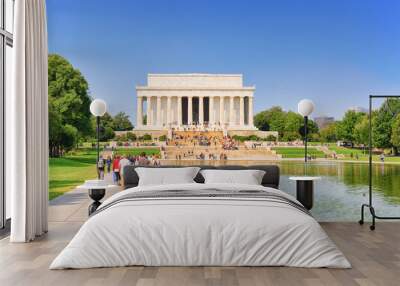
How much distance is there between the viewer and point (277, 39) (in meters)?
17.7

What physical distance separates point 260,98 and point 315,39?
10.8 feet

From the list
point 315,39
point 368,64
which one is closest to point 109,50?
point 315,39

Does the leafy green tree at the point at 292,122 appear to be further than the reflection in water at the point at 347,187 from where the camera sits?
Yes

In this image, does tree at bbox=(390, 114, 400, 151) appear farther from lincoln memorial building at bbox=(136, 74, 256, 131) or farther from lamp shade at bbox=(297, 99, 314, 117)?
lincoln memorial building at bbox=(136, 74, 256, 131)

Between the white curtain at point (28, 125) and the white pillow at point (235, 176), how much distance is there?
1.79 meters

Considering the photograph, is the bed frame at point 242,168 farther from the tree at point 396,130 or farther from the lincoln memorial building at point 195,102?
the lincoln memorial building at point 195,102

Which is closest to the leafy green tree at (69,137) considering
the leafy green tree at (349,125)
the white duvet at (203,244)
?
the leafy green tree at (349,125)

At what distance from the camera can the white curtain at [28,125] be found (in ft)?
15.1

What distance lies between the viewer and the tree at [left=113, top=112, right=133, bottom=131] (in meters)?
17.2

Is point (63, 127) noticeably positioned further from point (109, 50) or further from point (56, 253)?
point (56, 253)

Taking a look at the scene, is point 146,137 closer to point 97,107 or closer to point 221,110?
point 221,110

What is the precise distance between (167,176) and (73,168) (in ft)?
36.5

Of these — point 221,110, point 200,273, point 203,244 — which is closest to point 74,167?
point 203,244

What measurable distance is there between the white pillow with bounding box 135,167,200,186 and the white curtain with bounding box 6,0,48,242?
3.59 ft
